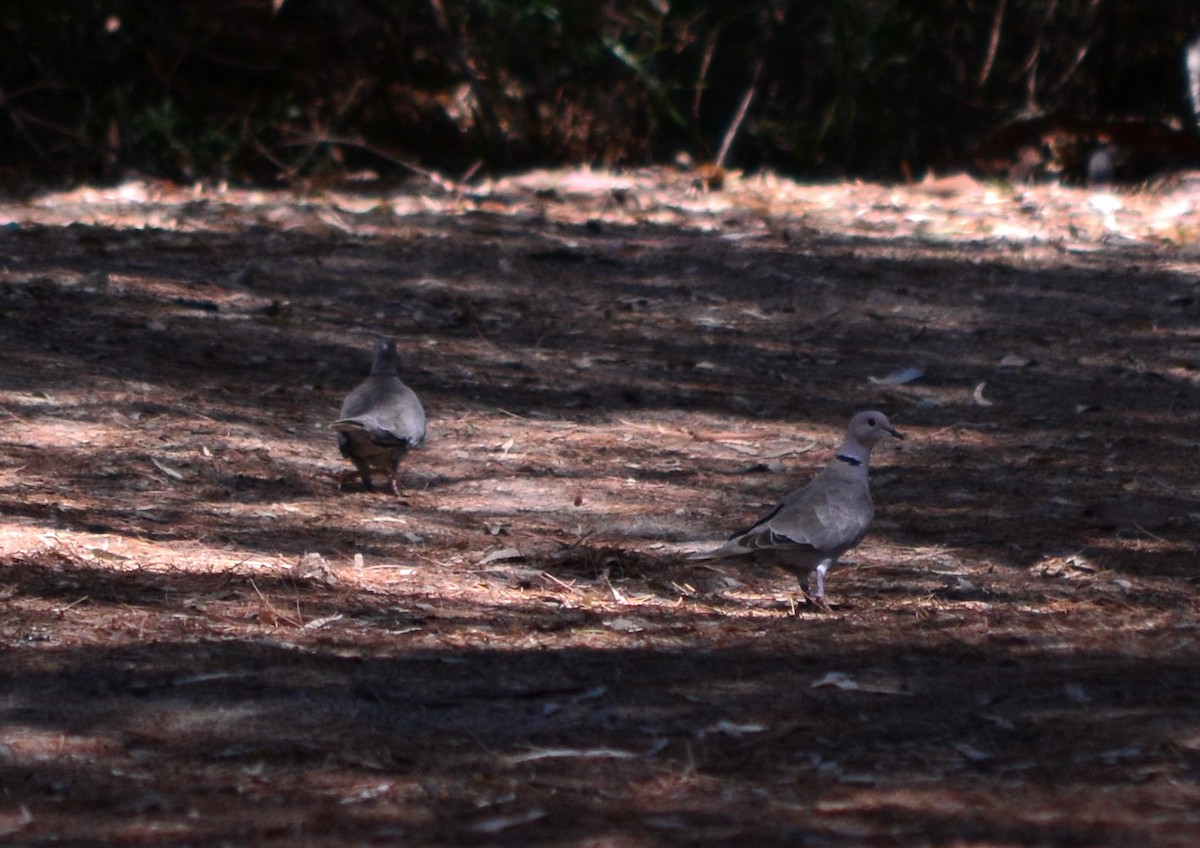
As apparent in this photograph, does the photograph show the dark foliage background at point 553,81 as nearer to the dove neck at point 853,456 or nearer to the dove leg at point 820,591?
the dove neck at point 853,456

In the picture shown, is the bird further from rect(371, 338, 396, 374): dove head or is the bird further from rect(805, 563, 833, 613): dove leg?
rect(371, 338, 396, 374): dove head

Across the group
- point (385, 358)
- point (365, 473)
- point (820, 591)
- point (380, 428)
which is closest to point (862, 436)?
point (820, 591)

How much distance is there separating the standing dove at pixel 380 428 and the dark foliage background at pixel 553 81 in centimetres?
760

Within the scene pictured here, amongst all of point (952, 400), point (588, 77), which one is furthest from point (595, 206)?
point (952, 400)

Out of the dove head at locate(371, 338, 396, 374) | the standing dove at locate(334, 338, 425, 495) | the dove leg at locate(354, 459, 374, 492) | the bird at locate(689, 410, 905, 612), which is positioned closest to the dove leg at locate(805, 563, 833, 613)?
the bird at locate(689, 410, 905, 612)

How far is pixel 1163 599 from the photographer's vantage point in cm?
451

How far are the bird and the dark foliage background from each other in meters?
8.95

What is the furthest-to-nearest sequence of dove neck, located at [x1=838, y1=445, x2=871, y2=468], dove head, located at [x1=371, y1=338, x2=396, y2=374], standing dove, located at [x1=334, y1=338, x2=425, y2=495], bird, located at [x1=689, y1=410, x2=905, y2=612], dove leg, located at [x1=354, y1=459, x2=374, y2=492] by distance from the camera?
dove head, located at [x1=371, y1=338, x2=396, y2=374]
dove leg, located at [x1=354, y1=459, x2=374, y2=492]
standing dove, located at [x1=334, y1=338, x2=425, y2=495]
dove neck, located at [x1=838, y1=445, x2=871, y2=468]
bird, located at [x1=689, y1=410, x2=905, y2=612]

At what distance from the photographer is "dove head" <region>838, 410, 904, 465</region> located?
4.91 meters

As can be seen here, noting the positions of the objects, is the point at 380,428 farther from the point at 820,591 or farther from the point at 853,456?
the point at 820,591

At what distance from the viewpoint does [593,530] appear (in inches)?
207

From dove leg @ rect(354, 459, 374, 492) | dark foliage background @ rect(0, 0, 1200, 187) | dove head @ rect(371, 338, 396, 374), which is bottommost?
dove leg @ rect(354, 459, 374, 492)

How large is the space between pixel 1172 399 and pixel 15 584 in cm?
493

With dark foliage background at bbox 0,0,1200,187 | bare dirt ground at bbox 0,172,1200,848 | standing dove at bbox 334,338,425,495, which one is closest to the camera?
bare dirt ground at bbox 0,172,1200,848
